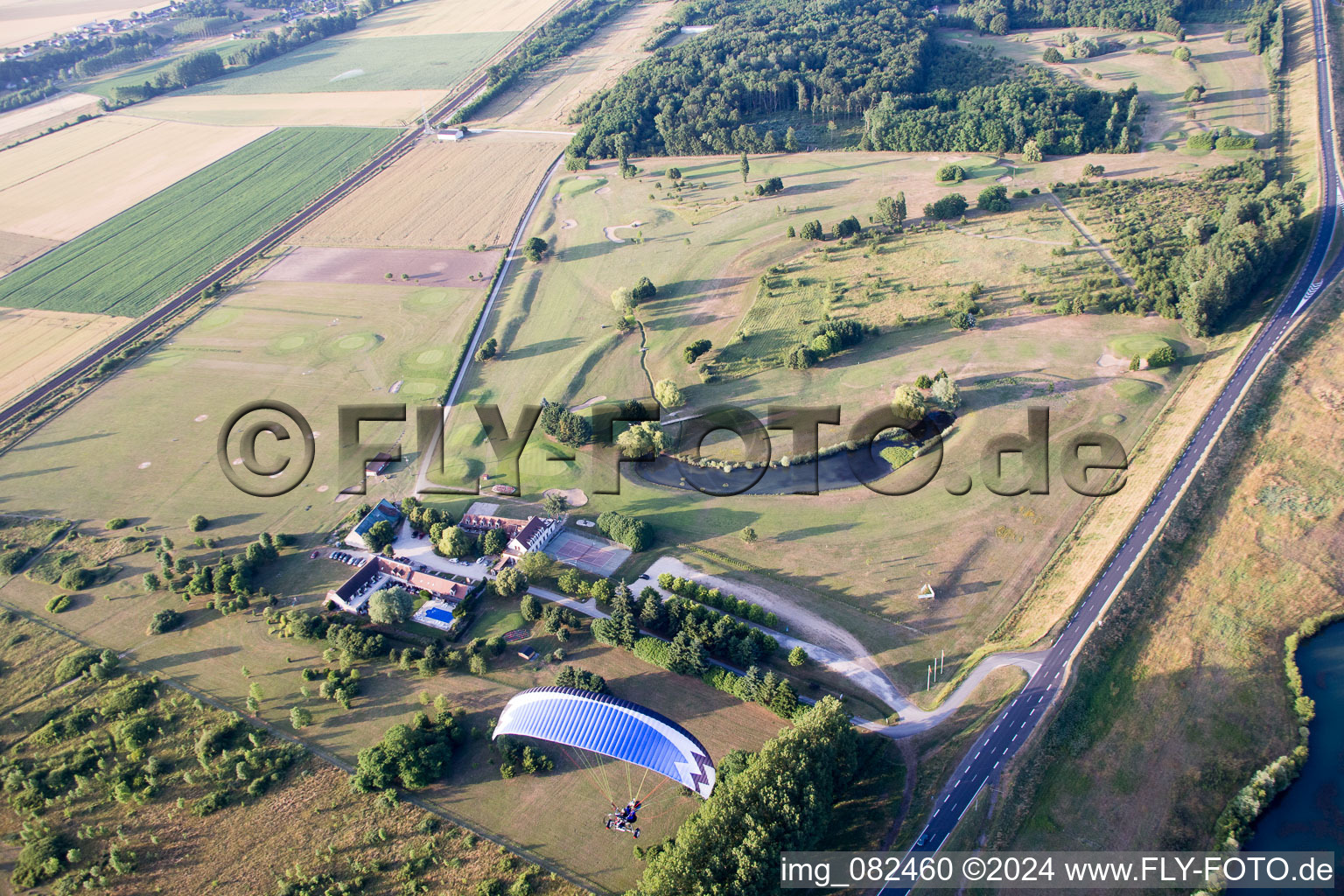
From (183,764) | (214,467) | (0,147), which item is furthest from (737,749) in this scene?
(0,147)

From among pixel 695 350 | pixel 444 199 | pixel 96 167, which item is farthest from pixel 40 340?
pixel 695 350

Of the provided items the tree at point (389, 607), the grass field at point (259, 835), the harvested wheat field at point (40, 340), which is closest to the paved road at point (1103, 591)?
the grass field at point (259, 835)

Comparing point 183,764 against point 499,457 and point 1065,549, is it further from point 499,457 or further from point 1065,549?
point 1065,549

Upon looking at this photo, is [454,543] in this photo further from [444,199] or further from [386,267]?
[444,199]

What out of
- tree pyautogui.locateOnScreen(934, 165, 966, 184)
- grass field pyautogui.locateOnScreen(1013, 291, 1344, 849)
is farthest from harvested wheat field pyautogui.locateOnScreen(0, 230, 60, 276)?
grass field pyautogui.locateOnScreen(1013, 291, 1344, 849)

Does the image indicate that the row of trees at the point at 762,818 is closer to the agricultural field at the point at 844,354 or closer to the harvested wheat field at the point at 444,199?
the agricultural field at the point at 844,354

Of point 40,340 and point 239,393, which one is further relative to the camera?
point 40,340
